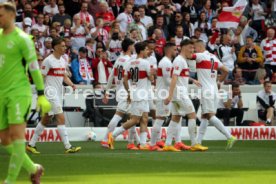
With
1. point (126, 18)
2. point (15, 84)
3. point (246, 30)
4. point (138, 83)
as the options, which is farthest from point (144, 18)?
point (15, 84)

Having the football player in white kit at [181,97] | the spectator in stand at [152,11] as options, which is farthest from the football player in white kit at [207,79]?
the spectator in stand at [152,11]

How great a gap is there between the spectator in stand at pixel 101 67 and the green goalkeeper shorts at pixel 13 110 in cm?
1702

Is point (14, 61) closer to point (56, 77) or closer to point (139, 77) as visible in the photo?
point (56, 77)

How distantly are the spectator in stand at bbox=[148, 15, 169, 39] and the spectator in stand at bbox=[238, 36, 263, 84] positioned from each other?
8.64 feet

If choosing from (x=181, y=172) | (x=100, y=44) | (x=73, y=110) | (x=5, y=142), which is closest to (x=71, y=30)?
(x=100, y=44)

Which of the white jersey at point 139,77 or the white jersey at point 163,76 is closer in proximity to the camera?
the white jersey at point 139,77

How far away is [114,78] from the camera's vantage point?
24.9m

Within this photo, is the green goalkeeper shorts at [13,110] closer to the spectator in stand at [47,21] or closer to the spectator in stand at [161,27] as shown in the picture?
the spectator in stand at [47,21]

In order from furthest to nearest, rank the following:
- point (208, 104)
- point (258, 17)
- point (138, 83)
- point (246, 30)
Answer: point (258, 17)
point (246, 30)
point (208, 104)
point (138, 83)

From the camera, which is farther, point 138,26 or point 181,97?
point 138,26

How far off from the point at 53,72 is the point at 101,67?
8.45 metres

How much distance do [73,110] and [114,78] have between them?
470 cm

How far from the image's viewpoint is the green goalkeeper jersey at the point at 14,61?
12.9 m

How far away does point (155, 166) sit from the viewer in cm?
1780
